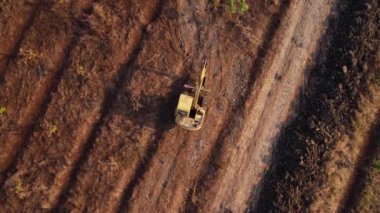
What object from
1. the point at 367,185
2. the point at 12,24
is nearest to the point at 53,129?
the point at 12,24

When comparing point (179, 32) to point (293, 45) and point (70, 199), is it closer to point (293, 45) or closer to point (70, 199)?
point (293, 45)

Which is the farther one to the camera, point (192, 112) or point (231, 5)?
point (231, 5)

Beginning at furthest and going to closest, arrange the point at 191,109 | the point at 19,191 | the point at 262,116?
the point at 262,116 < the point at 19,191 < the point at 191,109

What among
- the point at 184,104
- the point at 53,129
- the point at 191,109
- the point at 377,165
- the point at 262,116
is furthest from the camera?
the point at 262,116

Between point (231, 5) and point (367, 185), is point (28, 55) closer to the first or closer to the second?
point (231, 5)

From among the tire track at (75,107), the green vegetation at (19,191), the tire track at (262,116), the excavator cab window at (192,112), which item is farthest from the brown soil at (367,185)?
the green vegetation at (19,191)

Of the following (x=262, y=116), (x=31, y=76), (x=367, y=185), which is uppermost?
(x=262, y=116)

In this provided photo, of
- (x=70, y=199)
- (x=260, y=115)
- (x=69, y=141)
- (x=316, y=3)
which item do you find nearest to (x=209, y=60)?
(x=260, y=115)
